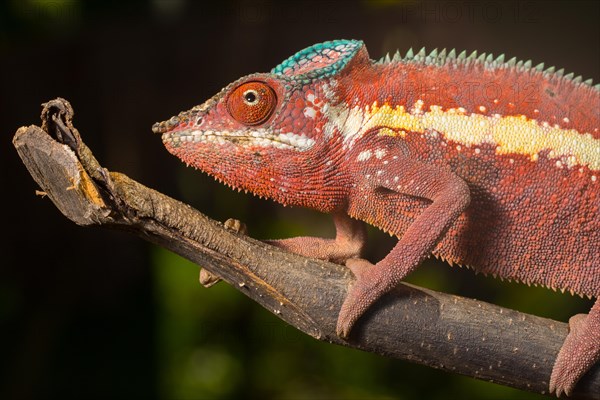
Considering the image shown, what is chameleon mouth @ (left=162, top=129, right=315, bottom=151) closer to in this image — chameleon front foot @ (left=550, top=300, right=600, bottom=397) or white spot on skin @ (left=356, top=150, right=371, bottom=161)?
white spot on skin @ (left=356, top=150, right=371, bottom=161)

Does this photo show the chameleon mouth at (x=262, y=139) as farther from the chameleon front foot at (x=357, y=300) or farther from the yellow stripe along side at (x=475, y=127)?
the chameleon front foot at (x=357, y=300)

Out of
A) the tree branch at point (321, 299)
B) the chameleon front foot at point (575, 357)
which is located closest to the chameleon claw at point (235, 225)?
the tree branch at point (321, 299)

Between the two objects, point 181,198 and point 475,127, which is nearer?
point 475,127

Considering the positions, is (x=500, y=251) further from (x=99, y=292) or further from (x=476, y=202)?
(x=99, y=292)

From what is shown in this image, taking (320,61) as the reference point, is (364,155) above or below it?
below

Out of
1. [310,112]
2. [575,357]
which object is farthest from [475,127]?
[575,357]

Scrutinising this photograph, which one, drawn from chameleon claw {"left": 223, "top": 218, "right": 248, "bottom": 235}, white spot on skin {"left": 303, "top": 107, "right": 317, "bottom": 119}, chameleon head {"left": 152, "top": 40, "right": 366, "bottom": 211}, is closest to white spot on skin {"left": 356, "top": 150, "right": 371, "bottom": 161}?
chameleon head {"left": 152, "top": 40, "right": 366, "bottom": 211}

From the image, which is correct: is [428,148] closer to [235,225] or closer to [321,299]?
[321,299]

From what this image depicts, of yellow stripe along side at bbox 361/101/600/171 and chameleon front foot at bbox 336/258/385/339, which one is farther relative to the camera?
yellow stripe along side at bbox 361/101/600/171
